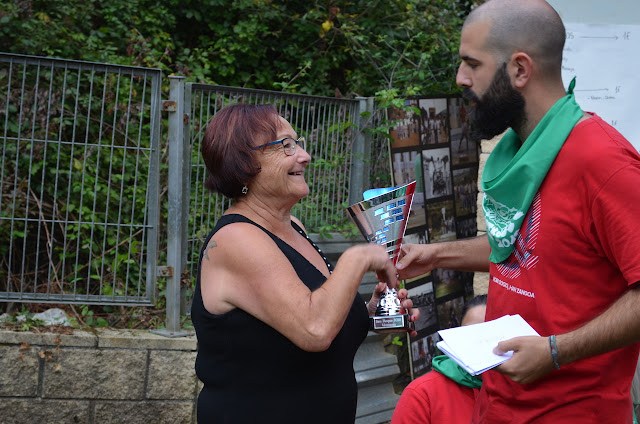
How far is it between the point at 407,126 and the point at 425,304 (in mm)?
1356

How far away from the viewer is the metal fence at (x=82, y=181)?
16.0 ft

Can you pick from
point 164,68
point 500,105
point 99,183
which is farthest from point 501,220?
point 164,68

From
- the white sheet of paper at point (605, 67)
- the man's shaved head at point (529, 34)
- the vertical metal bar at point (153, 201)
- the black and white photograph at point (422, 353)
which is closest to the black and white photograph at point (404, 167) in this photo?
the black and white photograph at point (422, 353)

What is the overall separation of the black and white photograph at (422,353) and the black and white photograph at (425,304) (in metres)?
0.10

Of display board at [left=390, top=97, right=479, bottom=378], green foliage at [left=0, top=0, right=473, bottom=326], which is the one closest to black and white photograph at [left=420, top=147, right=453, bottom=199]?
display board at [left=390, top=97, right=479, bottom=378]

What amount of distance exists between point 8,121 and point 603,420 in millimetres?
4208

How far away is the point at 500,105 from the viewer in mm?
2250

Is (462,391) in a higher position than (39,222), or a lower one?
lower

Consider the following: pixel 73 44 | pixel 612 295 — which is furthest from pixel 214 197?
pixel 612 295

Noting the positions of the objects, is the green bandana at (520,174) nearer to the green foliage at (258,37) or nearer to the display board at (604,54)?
the display board at (604,54)

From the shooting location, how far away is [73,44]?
7.15 meters

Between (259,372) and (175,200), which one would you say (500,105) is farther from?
(175,200)

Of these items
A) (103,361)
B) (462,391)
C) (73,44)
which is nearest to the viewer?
(462,391)

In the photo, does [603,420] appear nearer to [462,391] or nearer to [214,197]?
[462,391]
